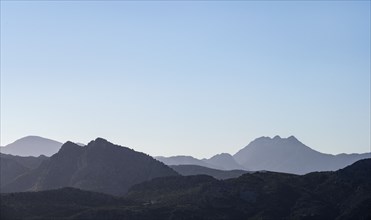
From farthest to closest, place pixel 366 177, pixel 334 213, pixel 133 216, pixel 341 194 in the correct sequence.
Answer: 1. pixel 366 177
2. pixel 341 194
3. pixel 334 213
4. pixel 133 216

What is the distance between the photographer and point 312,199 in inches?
7013

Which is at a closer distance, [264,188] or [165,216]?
[165,216]

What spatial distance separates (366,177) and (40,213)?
115 m

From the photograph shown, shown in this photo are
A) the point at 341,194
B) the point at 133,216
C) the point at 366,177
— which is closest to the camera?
the point at 133,216

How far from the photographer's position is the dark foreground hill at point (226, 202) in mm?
159125

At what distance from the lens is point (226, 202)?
178 metres

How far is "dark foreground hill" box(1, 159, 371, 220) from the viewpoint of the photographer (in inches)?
6265

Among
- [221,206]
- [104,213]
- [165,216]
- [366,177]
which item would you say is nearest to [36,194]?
[104,213]

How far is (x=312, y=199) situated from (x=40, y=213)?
8770 cm

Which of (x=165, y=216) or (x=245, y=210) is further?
(x=245, y=210)

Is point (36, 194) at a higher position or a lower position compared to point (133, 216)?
higher

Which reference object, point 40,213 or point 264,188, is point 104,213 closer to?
point 40,213

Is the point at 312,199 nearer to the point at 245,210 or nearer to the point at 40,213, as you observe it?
the point at 245,210

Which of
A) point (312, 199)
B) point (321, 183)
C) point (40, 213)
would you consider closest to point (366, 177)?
point (321, 183)
